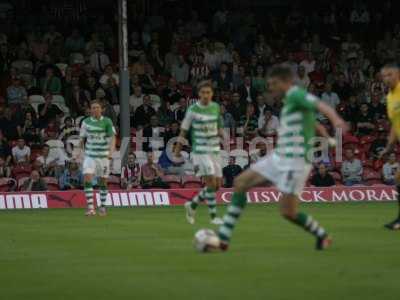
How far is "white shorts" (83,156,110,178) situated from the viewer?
20.0 meters

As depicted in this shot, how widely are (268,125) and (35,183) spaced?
5763 millimetres

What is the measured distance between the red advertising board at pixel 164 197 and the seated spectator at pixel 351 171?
38.9 inches

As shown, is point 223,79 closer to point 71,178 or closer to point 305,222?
point 71,178

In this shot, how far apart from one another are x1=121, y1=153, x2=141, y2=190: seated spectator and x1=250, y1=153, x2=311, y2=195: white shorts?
12.8 m

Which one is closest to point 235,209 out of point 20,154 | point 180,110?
point 20,154

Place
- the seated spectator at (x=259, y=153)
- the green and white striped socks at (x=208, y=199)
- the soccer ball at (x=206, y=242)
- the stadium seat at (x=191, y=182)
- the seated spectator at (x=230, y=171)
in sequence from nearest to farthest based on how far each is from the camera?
the soccer ball at (x=206, y=242) < the green and white striped socks at (x=208, y=199) < the seated spectator at (x=230, y=171) < the stadium seat at (x=191, y=182) < the seated spectator at (x=259, y=153)

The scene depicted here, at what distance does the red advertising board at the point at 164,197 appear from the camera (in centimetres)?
2270

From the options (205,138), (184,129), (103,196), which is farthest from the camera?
(103,196)

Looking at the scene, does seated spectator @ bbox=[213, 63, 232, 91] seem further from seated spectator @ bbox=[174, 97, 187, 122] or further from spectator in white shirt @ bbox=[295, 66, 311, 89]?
spectator in white shirt @ bbox=[295, 66, 311, 89]

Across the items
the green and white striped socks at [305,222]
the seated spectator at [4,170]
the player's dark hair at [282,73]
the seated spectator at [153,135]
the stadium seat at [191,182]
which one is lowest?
the stadium seat at [191,182]

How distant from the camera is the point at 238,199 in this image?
1134 centimetres

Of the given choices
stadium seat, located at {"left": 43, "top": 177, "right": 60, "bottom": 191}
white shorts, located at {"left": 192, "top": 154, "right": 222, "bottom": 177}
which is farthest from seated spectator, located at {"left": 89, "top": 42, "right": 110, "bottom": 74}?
white shorts, located at {"left": 192, "top": 154, "right": 222, "bottom": 177}

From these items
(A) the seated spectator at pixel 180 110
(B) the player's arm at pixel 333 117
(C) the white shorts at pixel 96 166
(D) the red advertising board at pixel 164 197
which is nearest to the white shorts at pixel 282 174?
(B) the player's arm at pixel 333 117

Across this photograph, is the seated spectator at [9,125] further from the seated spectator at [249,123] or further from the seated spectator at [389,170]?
the seated spectator at [389,170]
